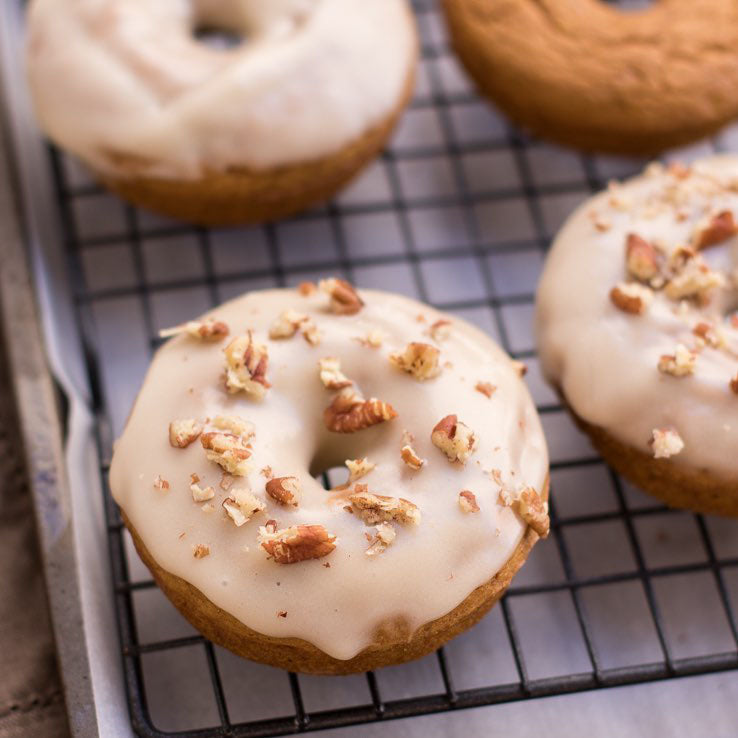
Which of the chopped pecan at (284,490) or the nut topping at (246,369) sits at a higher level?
the nut topping at (246,369)

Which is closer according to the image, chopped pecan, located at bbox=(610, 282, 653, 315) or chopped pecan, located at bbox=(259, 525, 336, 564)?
chopped pecan, located at bbox=(259, 525, 336, 564)

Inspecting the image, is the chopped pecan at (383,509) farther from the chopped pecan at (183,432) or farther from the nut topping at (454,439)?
the chopped pecan at (183,432)

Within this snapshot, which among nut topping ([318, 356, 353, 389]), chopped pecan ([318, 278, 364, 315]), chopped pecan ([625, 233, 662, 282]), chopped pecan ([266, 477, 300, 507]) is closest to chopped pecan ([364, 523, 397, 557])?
chopped pecan ([266, 477, 300, 507])

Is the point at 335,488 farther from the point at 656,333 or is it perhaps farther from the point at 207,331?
the point at 656,333

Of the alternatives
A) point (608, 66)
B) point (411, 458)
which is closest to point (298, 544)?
point (411, 458)

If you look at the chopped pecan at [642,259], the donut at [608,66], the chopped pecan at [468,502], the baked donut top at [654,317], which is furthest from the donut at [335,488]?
the donut at [608,66]

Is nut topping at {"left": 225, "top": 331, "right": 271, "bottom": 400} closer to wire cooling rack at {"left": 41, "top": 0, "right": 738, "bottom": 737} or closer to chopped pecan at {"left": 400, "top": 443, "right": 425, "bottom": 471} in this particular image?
chopped pecan at {"left": 400, "top": 443, "right": 425, "bottom": 471}

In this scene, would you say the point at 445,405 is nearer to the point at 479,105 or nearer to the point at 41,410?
the point at 41,410
